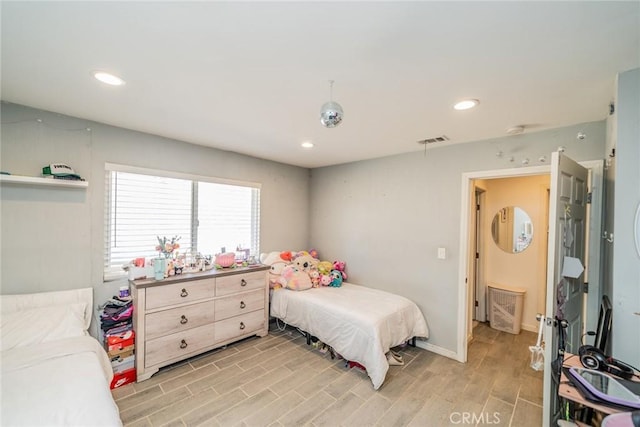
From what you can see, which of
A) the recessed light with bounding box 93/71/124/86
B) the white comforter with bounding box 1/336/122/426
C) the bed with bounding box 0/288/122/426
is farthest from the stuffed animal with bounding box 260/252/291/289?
the recessed light with bounding box 93/71/124/86

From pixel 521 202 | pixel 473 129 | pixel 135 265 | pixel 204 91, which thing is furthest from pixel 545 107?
pixel 135 265

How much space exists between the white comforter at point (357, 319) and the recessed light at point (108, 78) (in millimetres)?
2689

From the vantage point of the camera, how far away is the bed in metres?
1.22

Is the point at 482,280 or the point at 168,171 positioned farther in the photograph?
the point at 482,280

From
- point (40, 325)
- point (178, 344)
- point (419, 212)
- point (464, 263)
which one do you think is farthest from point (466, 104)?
point (40, 325)

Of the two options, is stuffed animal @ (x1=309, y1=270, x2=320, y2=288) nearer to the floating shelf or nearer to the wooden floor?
the wooden floor

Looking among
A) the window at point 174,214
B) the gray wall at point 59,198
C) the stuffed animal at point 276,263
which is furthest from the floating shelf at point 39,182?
the stuffed animal at point 276,263

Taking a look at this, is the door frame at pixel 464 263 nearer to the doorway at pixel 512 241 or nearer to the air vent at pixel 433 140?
the air vent at pixel 433 140

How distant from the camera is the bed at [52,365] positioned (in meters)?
1.22

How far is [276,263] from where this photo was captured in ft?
12.1

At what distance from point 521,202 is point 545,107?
2301mm

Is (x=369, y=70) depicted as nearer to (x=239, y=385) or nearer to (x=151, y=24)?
(x=151, y=24)

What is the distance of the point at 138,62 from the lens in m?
1.51

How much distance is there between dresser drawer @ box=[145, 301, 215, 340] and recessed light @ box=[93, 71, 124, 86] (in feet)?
6.48
